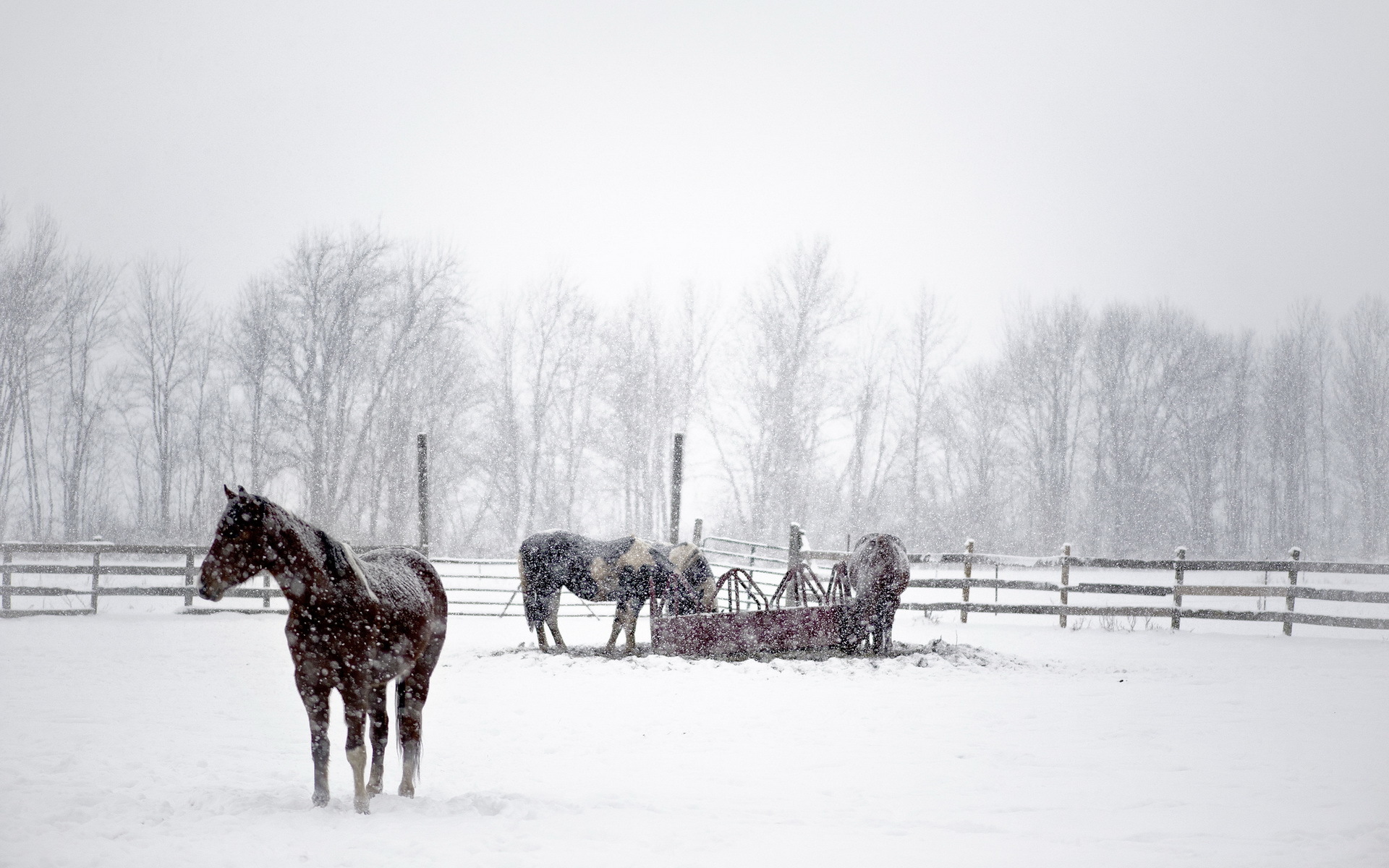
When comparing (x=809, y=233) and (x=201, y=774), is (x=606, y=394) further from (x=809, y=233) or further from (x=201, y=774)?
(x=201, y=774)

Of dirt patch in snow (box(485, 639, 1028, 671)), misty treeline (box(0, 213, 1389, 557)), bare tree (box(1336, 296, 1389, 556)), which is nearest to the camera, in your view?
dirt patch in snow (box(485, 639, 1028, 671))

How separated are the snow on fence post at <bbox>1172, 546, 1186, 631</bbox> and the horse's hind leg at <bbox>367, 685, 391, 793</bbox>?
10.7 m

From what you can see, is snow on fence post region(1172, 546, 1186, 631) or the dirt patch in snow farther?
snow on fence post region(1172, 546, 1186, 631)

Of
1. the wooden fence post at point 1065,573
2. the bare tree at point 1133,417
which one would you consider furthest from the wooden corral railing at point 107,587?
the bare tree at point 1133,417

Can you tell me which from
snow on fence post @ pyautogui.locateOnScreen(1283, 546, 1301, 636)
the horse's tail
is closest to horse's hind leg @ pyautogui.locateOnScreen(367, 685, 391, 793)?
the horse's tail

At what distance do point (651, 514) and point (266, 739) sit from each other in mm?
20137

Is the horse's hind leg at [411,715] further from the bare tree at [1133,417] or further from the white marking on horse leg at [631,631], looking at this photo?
the bare tree at [1133,417]

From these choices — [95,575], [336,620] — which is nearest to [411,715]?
[336,620]

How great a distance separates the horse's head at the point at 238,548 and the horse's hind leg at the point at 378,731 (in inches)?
33.8

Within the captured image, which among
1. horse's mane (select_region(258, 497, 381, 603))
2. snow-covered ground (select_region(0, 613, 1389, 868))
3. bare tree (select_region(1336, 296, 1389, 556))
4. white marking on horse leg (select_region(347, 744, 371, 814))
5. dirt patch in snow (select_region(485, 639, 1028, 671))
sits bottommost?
dirt patch in snow (select_region(485, 639, 1028, 671))

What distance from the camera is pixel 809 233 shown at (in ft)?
85.7

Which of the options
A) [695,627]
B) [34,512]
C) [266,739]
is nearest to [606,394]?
[34,512]

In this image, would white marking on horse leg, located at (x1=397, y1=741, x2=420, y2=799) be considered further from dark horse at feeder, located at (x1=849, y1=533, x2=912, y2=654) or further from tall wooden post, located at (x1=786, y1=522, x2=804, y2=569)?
tall wooden post, located at (x1=786, y1=522, x2=804, y2=569)

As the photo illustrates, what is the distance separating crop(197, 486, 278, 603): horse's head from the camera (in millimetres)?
3295
